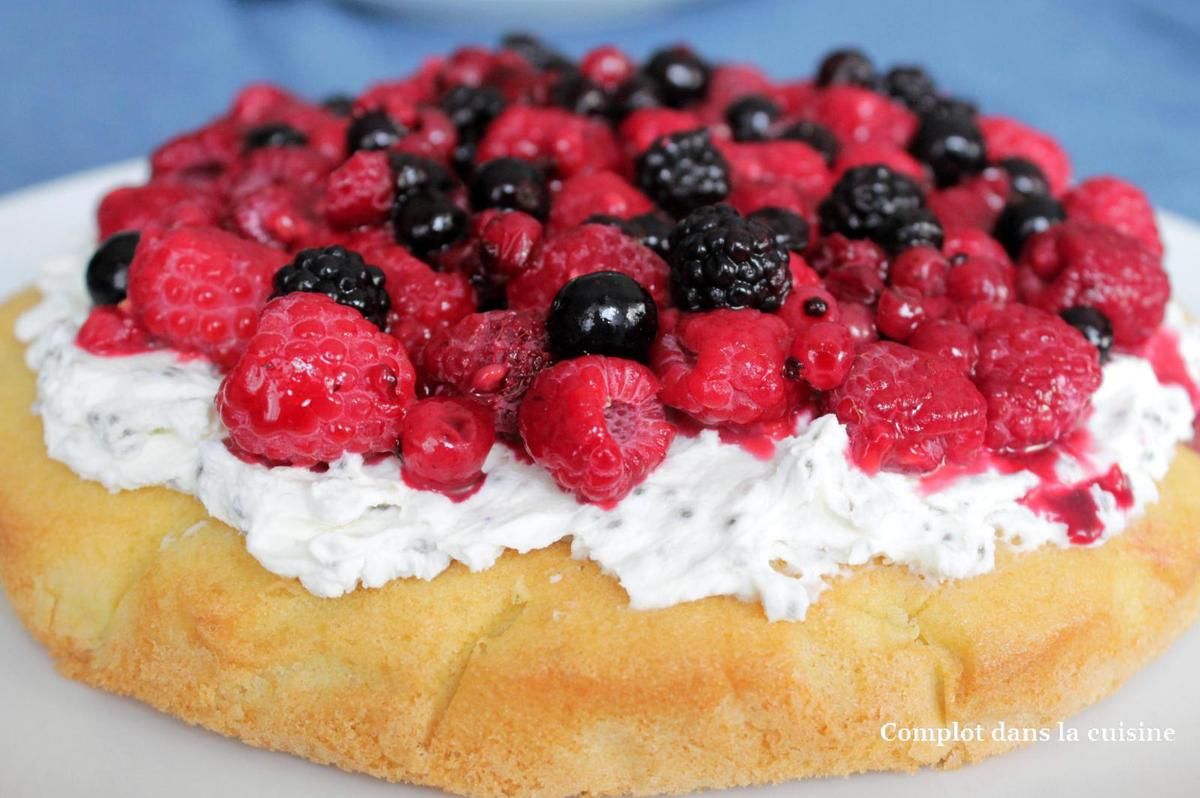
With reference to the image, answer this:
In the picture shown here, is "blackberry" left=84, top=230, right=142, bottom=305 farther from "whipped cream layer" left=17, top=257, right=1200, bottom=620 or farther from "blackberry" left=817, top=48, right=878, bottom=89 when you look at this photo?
"blackberry" left=817, top=48, right=878, bottom=89

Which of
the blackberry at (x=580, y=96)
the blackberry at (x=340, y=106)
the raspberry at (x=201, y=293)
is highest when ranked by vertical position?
the blackberry at (x=580, y=96)

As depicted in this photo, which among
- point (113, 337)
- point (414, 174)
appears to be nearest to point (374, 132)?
point (414, 174)

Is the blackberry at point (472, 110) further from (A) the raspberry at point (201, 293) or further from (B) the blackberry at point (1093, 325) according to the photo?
(B) the blackberry at point (1093, 325)

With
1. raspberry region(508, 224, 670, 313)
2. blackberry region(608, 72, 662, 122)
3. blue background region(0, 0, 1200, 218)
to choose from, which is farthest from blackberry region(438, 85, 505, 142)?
blue background region(0, 0, 1200, 218)

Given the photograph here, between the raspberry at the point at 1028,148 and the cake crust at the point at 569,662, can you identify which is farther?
the raspberry at the point at 1028,148

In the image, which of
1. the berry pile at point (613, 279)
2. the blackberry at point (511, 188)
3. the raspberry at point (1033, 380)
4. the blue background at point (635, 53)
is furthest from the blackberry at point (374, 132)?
the blue background at point (635, 53)

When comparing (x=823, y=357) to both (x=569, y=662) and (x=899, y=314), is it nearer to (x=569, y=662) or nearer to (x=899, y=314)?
(x=899, y=314)
